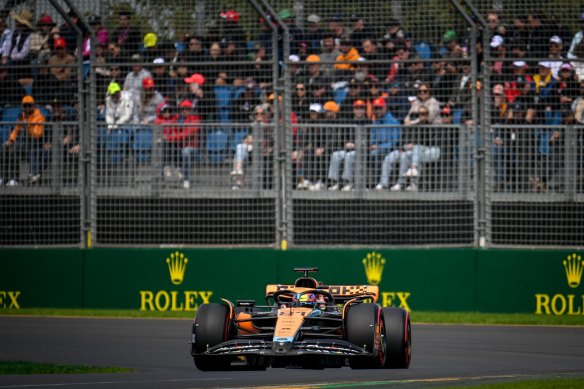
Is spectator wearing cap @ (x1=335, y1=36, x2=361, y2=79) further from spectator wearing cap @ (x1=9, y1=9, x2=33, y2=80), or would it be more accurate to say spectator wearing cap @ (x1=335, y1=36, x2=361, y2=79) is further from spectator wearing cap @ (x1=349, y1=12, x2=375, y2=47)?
spectator wearing cap @ (x1=9, y1=9, x2=33, y2=80)

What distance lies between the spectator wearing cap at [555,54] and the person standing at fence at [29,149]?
8.06 m

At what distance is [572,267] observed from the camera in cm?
1917

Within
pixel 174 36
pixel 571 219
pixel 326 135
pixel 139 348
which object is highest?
pixel 174 36

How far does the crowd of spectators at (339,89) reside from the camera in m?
19.1

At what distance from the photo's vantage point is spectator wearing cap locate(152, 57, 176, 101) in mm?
19938

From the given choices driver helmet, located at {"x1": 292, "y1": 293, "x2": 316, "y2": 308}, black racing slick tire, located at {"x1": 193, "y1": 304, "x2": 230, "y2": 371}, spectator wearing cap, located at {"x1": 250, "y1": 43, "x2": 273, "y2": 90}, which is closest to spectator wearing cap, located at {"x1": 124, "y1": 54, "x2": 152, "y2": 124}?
spectator wearing cap, located at {"x1": 250, "y1": 43, "x2": 273, "y2": 90}

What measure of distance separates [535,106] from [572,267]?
8.36 feet

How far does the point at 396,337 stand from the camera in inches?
489

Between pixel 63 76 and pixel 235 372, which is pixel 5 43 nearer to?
pixel 63 76

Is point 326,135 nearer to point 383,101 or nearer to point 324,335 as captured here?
point 383,101

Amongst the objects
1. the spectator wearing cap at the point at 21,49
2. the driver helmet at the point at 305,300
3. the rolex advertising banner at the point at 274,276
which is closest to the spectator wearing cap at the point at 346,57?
the rolex advertising banner at the point at 274,276

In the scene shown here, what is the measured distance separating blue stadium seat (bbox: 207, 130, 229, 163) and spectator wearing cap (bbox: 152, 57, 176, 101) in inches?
39.7

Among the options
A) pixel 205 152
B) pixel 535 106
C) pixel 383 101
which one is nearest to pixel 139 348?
pixel 205 152

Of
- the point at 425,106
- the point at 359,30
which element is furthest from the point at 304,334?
the point at 359,30
